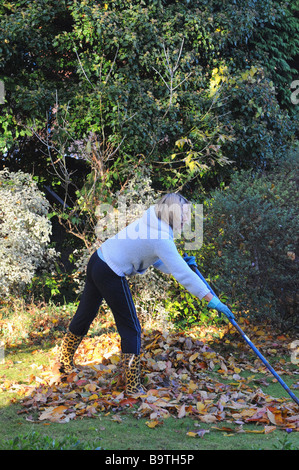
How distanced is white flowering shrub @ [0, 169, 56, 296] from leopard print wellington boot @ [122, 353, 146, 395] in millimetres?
3543

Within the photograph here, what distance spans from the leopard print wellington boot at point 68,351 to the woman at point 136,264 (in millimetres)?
509

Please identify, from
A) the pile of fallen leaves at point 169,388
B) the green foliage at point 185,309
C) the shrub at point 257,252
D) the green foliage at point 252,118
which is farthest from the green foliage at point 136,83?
the pile of fallen leaves at point 169,388

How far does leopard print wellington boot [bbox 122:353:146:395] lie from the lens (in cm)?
452

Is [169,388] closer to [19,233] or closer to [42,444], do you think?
[42,444]

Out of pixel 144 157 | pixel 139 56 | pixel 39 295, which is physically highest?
pixel 139 56

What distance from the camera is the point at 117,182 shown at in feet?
28.5

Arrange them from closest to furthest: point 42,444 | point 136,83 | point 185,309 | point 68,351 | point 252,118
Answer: point 42,444
point 68,351
point 185,309
point 136,83
point 252,118

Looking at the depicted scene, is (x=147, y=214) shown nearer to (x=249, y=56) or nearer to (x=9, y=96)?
(x=9, y=96)

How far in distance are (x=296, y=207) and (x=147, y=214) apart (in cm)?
308

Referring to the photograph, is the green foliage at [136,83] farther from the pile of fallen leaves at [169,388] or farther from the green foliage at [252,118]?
the pile of fallen leaves at [169,388]

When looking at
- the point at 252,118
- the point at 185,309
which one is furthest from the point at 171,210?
the point at 252,118

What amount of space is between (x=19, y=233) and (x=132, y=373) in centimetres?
383

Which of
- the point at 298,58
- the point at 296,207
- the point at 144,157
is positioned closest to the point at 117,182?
the point at 144,157

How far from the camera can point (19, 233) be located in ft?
25.4
